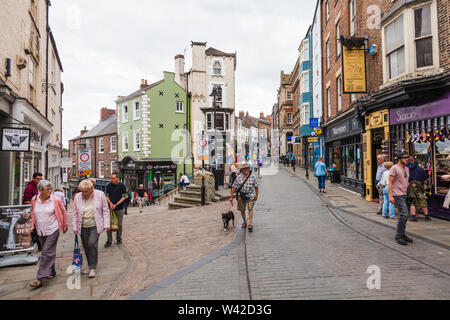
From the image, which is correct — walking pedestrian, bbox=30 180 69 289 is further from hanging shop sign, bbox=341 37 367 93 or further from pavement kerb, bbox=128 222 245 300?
hanging shop sign, bbox=341 37 367 93

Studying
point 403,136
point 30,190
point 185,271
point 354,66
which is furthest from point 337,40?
point 30,190

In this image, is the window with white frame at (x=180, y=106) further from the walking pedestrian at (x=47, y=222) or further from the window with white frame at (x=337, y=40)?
the walking pedestrian at (x=47, y=222)

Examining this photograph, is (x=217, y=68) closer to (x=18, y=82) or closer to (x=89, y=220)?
(x=18, y=82)

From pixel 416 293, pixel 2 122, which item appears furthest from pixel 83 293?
pixel 2 122

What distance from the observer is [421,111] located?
872cm

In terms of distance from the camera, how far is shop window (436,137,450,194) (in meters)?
8.09

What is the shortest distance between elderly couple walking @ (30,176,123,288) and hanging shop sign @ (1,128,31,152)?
10.8ft

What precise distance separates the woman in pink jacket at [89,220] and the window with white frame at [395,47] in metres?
10.5

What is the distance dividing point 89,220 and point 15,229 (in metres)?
2.22

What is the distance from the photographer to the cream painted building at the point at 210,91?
27.8m
